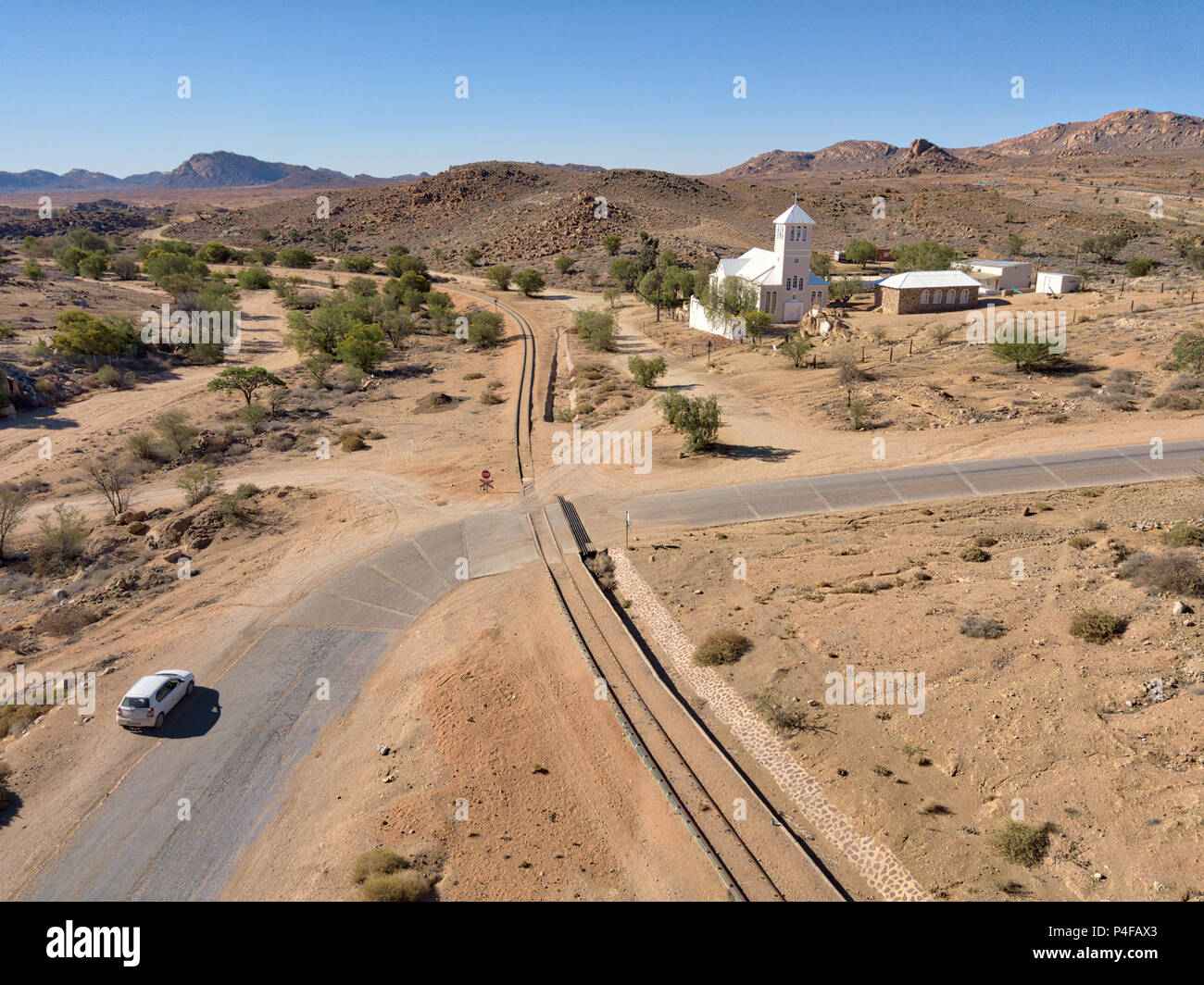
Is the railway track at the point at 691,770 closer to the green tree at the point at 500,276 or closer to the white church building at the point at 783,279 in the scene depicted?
the white church building at the point at 783,279

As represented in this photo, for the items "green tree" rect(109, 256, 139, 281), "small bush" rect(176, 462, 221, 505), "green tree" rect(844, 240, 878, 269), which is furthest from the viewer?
"green tree" rect(109, 256, 139, 281)

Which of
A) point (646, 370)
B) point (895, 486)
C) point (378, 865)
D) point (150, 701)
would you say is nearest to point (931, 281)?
point (646, 370)

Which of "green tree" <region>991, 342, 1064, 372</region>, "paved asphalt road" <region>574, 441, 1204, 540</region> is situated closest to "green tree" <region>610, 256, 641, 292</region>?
"green tree" <region>991, 342, 1064, 372</region>

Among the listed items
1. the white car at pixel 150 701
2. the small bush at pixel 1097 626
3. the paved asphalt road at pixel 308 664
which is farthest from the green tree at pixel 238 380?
the small bush at pixel 1097 626

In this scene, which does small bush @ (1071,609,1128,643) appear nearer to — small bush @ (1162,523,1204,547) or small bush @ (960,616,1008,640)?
small bush @ (960,616,1008,640)

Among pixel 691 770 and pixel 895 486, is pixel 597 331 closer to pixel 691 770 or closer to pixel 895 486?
pixel 895 486

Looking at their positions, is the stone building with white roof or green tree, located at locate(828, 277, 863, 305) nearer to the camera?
the stone building with white roof

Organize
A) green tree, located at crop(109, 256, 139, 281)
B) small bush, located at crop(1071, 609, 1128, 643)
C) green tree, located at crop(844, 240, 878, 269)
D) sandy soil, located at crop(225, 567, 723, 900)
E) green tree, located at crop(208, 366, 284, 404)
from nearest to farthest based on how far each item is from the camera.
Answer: sandy soil, located at crop(225, 567, 723, 900) < small bush, located at crop(1071, 609, 1128, 643) < green tree, located at crop(208, 366, 284, 404) < green tree, located at crop(844, 240, 878, 269) < green tree, located at crop(109, 256, 139, 281)
